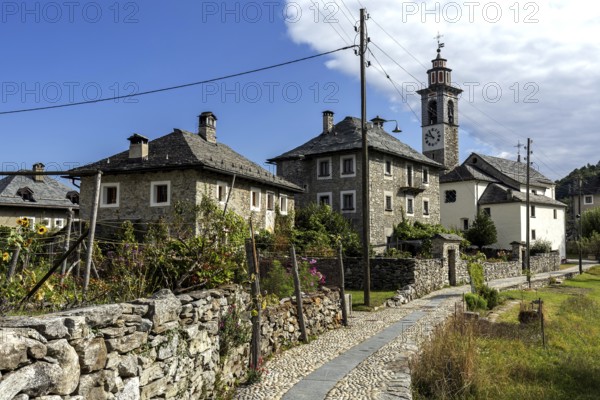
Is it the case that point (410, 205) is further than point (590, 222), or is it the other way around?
point (590, 222)

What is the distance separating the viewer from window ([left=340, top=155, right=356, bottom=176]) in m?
35.4

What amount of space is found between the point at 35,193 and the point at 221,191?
1816 centimetres

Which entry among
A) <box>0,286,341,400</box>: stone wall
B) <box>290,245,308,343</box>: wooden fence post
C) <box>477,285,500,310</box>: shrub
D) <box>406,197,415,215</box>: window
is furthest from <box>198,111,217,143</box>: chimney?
<box>0,286,341,400</box>: stone wall

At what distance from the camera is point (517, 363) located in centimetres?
938

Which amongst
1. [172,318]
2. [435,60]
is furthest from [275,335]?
[435,60]

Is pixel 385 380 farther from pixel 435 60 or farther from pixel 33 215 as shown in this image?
pixel 435 60

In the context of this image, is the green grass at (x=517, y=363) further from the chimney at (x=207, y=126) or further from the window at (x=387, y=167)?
the window at (x=387, y=167)

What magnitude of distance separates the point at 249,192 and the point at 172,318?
2260cm

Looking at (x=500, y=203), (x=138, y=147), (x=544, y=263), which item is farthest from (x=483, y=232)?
(x=138, y=147)

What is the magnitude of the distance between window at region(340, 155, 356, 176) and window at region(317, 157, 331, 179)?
1.11 metres

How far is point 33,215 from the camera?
36.4 m

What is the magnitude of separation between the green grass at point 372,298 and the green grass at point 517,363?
4.61 m

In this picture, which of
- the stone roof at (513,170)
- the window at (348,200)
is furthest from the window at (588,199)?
the window at (348,200)

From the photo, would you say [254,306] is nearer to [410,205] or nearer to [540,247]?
[410,205]
